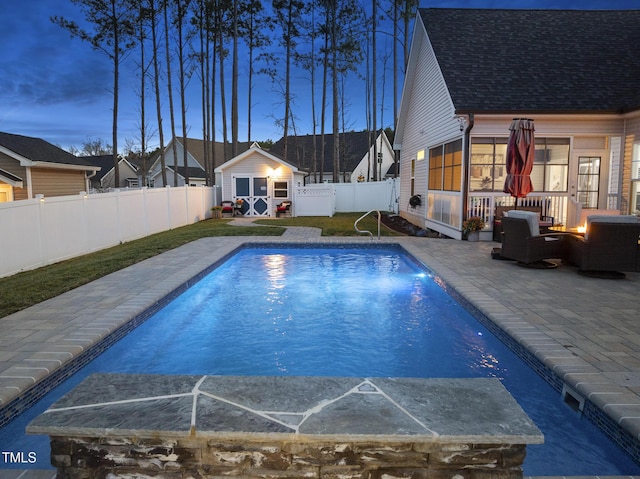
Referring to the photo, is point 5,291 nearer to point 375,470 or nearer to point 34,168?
point 375,470

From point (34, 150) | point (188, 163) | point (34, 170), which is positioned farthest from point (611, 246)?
point (188, 163)

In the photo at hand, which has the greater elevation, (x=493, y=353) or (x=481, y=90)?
(x=481, y=90)

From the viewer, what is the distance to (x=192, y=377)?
8.72ft

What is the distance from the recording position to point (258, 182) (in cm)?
1992

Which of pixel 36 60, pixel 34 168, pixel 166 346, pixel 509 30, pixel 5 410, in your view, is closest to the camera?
pixel 5 410

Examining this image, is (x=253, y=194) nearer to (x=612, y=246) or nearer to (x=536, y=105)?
(x=536, y=105)

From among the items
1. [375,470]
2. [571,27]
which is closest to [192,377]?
[375,470]

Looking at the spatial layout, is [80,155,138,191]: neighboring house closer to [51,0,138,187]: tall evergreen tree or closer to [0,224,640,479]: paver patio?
[51,0,138,187]: tall evergreen tree

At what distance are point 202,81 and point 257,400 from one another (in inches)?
1019

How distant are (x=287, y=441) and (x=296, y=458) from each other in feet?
0.32

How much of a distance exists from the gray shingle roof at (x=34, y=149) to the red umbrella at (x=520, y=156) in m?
15.9

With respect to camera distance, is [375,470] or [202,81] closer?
[375,470]

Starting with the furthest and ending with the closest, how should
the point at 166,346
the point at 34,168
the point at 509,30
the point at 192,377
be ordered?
the point at 34,168 < the point at 509,30 < the point at 166,346 < the point at 192,377

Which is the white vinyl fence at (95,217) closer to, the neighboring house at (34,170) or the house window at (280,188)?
the house window at (280,188)
